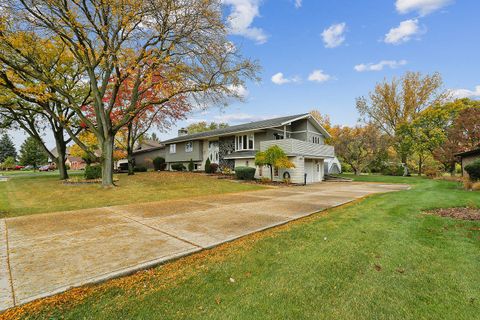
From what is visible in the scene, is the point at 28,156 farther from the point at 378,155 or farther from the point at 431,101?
the point at 431,101

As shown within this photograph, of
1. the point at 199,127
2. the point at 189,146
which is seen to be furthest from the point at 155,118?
the point at 199,127

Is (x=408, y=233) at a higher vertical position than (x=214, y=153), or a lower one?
lower

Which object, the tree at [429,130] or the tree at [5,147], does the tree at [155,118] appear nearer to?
the tree at [429,130]

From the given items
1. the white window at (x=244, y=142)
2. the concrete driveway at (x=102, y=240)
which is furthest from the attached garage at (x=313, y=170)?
the concrete driveway at (x=102, y=240)

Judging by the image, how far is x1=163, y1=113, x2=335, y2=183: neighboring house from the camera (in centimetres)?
1996

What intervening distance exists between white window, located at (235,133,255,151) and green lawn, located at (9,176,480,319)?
58.1 feet

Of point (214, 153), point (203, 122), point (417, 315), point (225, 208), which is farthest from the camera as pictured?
point (203, 122)

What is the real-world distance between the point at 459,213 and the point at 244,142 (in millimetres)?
17644

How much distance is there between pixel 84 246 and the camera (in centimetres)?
429

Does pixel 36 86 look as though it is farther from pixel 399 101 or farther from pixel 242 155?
pixel 399 101

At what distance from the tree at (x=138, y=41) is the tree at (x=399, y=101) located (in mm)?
28710

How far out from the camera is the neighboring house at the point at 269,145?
1996 centimetres

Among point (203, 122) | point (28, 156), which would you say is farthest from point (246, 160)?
point (28, 156)

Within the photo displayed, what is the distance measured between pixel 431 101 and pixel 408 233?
38396 mm
